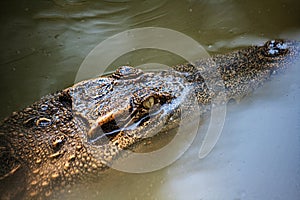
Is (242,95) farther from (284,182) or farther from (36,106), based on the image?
(36,106)

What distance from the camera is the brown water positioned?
2523 mm

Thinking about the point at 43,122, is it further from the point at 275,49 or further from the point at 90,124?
the point at 275,49

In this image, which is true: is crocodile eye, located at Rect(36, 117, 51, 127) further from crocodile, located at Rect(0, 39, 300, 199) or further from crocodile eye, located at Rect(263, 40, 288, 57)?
crocodile eye, located at Rect(263, 40, 288, 57)

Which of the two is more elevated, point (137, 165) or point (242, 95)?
point (242, 95)

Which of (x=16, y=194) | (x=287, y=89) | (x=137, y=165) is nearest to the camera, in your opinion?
(x=16, y=194)

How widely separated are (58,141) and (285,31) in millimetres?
2655

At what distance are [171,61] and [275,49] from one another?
1.06 meters

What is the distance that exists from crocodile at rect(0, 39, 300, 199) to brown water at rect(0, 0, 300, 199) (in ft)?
0.67

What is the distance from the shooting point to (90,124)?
2402 mm

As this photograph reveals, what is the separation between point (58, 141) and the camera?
2.41m

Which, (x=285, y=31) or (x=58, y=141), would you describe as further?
(x=285, y=31)

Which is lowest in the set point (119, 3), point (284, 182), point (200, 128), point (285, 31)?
point (284, 182)

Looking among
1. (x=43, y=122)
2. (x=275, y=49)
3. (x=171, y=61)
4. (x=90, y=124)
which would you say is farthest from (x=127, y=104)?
(x=275, y=49)

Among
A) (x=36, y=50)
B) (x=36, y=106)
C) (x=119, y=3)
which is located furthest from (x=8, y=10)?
(x=36, y=106)
